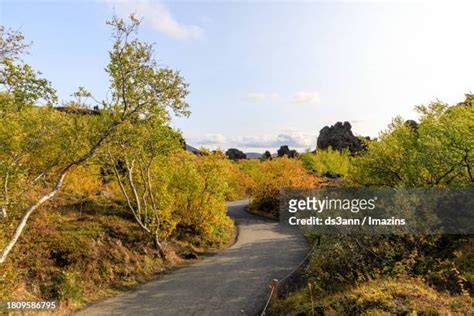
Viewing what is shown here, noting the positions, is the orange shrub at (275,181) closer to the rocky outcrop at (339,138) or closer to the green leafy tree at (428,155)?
the green leafy tree at (428,155)

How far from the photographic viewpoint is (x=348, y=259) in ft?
45.8

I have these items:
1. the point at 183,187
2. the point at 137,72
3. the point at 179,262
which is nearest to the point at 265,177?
the point at 183,187

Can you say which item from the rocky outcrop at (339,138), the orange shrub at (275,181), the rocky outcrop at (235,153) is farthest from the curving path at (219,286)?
the rocky outcrop at (235,153)

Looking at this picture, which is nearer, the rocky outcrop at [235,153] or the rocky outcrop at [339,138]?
the rocky outcrop at [339,138]

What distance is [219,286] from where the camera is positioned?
1645 cm

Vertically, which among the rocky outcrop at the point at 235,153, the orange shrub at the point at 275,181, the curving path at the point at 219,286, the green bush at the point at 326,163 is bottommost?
the curving path at the point at 219,286

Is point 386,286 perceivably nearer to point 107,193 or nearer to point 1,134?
point 1,134

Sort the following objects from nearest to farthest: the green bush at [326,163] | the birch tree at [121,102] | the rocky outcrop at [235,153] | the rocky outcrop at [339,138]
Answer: the birch tree at [121,102] < the green bush at [326,163] < the rocky outcrop at [339,138] < the rocky outcrop at [235,153]

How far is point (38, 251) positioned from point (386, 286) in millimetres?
15716

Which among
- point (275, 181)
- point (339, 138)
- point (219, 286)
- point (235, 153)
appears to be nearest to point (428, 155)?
point (219, 286)

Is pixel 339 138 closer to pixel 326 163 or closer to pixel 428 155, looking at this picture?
pixel 326 163

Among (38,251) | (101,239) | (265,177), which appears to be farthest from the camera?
(265,177)

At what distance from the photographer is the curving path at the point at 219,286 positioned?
45.8 ft

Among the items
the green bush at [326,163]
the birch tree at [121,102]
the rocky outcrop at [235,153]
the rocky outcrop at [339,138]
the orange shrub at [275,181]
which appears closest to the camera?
the birch tree at [121,102]
